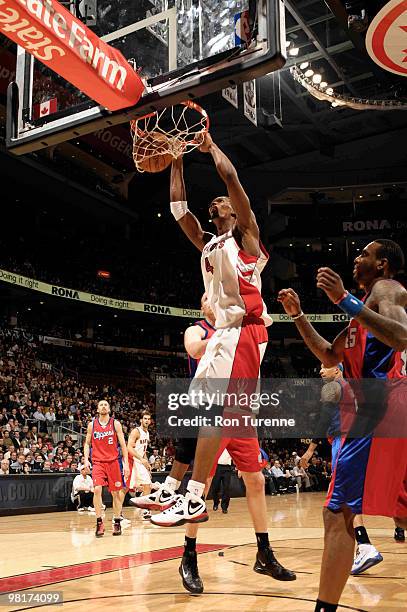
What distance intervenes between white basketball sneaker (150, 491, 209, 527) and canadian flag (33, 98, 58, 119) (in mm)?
3034

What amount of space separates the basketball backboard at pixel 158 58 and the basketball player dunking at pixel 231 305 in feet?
1.78

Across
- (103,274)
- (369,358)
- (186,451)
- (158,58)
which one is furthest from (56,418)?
(369,358)

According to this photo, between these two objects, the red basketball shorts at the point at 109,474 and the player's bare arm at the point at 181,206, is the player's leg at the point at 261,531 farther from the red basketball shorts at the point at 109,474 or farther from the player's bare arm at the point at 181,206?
the red basketball shorts at the point at 109,474

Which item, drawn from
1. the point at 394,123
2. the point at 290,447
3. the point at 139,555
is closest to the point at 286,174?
the point at 394,123

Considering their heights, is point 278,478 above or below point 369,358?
below

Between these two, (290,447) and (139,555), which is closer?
(139,555)

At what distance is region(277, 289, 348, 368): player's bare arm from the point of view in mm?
3570

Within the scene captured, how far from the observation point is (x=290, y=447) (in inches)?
1140

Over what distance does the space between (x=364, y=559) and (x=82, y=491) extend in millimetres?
10169

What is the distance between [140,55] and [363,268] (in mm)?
2598

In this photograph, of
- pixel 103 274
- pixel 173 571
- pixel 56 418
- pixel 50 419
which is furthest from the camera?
pixel 103 274

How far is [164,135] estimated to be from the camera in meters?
4.86

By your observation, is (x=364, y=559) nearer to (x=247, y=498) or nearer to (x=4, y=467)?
(x=247, y=498)

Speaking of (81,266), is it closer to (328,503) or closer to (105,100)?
(105,100)
